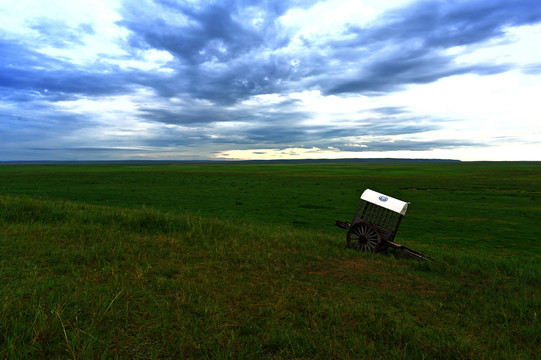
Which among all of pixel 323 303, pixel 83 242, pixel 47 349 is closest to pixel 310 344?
pixel 323 303

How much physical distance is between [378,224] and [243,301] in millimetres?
8252

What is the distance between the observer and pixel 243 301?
617cm

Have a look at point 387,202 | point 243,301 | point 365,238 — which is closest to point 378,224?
point 365,238

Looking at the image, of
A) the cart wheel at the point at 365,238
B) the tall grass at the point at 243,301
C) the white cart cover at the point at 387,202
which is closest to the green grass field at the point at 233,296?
the tall grass at the point at 243,301

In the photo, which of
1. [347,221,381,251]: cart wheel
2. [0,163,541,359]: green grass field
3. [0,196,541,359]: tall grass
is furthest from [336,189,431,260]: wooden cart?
[0,196,541,359]: tall grass

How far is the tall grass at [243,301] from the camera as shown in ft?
14.6

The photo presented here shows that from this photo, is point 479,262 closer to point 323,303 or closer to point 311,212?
point 323,303

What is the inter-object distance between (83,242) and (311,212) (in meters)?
19.8

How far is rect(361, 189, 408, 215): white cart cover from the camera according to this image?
11.1m

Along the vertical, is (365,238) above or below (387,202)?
below

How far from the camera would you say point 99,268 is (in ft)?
24.4

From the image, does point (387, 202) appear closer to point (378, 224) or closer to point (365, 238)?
point (378, 224)

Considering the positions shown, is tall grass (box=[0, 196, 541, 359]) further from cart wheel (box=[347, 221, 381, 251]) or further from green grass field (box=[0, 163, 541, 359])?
cart wheel (box=[347, 221, 381, 251])

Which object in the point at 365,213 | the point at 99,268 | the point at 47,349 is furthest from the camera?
the point at 365,213
